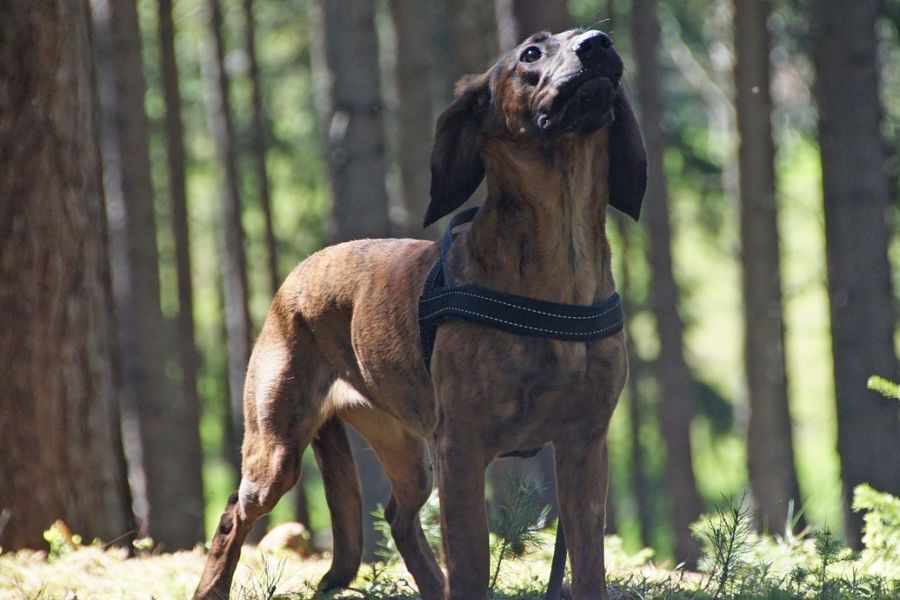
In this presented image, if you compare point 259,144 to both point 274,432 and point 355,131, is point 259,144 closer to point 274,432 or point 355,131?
point 355,131

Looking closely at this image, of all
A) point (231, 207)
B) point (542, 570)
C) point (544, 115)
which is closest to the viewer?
point (544, 115)

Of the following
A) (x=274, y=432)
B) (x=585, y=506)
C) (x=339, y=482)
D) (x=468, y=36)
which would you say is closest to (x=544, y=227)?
(x=585, y=506)

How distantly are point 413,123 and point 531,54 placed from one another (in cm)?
710

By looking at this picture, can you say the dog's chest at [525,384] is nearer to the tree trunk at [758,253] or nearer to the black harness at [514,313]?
the black harness at [514,313]

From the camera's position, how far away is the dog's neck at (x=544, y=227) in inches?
194

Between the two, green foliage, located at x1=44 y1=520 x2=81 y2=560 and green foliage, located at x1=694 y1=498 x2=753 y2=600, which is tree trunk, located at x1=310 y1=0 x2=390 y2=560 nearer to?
green foliage, located at x1=44 y1=520 x2=81 y2=560

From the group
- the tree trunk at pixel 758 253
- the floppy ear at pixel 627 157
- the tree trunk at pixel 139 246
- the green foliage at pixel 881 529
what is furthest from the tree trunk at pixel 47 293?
the tree trunk at pixel 758 253

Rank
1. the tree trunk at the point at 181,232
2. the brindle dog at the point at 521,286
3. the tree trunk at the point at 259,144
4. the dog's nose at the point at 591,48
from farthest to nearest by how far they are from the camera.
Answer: the tree trunk at the point at 259,144 → the tree trunk at the point at 181,232 → the brindle dog at the point at 521,286 → the dog's nose at the point at 591,48

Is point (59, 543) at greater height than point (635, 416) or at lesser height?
greater

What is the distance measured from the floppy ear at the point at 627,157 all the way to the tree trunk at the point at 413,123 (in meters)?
6.56

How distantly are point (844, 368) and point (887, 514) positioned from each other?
3.50m

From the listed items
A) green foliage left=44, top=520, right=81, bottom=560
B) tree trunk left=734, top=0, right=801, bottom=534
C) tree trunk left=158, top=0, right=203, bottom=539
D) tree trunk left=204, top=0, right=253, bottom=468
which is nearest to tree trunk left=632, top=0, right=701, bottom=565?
tree trunk left=734, top=0, right=801, bottom=534

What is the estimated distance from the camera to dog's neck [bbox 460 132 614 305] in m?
4.92

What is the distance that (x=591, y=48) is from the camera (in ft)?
15.2
